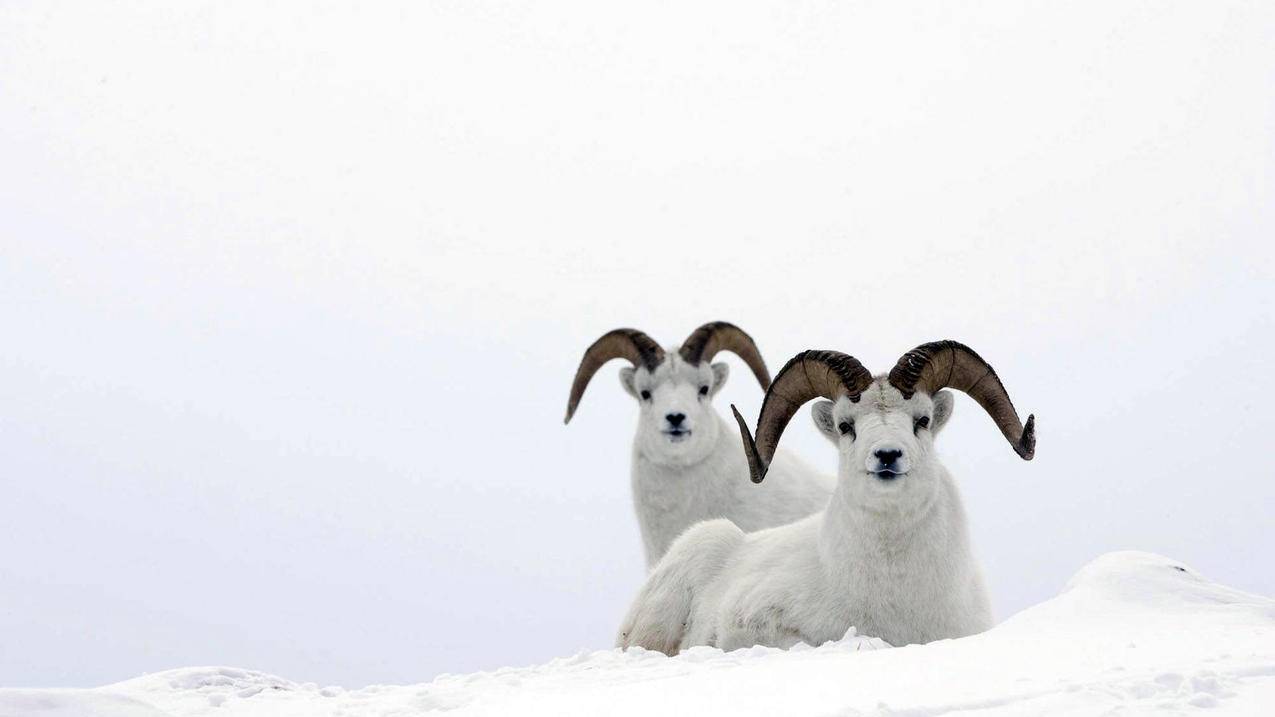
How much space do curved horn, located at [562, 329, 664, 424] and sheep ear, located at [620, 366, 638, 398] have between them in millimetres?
82

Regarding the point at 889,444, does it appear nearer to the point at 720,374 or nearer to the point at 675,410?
the point at 675,410

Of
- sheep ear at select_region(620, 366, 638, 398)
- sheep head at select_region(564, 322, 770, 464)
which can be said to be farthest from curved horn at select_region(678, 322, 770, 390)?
sheep ear at select_region(620, 366, 638, 398)

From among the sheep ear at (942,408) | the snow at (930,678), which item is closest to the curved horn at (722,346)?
the sheep ear at (942,408)

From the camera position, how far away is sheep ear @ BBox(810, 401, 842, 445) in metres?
9.23

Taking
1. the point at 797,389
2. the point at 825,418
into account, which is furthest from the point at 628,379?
the point at 825,418

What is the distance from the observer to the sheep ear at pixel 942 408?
29.8 ft

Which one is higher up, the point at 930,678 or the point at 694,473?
the point at 694,473

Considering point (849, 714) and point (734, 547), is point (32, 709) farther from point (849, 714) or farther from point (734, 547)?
point (734, 547)

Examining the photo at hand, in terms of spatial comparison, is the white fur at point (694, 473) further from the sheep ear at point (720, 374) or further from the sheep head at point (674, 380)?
the sheep ear at point (720, 374)

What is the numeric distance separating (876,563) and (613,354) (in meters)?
5.90

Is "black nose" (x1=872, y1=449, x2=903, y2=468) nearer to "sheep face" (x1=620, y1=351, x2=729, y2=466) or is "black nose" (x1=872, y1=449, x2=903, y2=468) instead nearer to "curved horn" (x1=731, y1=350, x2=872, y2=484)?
"curved horn" (x1=731, y1=350, x2=872, y2=484)

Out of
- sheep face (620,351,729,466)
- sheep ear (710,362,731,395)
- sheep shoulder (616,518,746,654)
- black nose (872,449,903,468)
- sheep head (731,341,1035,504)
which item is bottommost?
sheep shoulder (616,518,746,654)

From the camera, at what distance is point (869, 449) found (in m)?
8.51

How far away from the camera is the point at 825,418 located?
A: 930 centimetres
